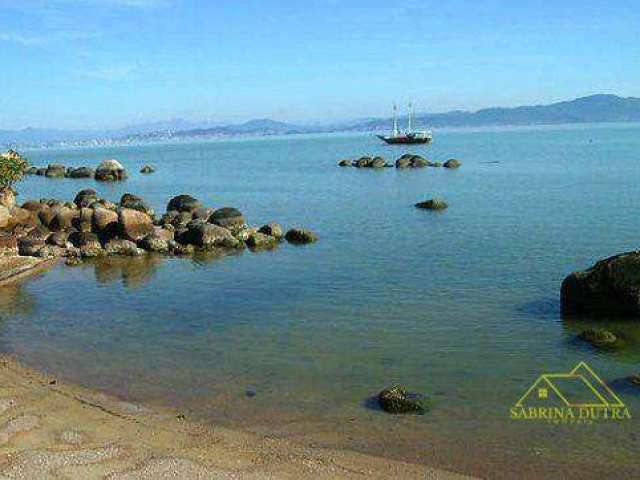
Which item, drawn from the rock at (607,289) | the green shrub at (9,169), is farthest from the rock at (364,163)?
the rock at (607,289)

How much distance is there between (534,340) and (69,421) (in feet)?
41.9

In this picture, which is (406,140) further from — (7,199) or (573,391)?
(573,391)

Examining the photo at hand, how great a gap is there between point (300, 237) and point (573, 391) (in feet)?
78.3

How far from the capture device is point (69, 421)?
46.8 feet

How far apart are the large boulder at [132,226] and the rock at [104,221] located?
0.79 meters

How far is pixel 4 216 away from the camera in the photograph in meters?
41.3

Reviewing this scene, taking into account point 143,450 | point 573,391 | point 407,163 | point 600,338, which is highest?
point 407,163

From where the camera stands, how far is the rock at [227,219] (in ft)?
135

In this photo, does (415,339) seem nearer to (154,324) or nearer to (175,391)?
(175,391)

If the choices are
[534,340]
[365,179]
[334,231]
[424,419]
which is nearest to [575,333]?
[534,340]

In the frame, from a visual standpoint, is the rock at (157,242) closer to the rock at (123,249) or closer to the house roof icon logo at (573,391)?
the rock at (123,249)

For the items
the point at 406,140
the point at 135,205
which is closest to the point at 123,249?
the point at 135,205

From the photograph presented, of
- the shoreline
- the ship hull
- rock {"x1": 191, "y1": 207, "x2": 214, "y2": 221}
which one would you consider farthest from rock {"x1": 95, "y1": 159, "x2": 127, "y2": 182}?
the shoreline

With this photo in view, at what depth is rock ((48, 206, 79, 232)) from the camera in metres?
41.9
